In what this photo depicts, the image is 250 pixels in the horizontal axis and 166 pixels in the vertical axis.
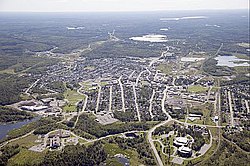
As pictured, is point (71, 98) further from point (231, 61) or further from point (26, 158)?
point (231, 61)

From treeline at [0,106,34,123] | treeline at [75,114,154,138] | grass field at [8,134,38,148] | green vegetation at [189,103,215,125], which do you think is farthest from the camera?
treeline at [0,106,34,123]

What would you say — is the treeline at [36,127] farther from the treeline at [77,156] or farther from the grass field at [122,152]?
the grass field at [122,152]

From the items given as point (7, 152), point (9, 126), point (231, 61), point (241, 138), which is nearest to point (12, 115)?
point (9, 126)

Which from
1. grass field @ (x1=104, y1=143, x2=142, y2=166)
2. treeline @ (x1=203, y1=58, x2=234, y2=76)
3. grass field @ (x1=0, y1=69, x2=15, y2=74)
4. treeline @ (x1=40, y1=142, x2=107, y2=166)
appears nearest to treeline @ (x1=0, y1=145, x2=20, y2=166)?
treeline @ (x1=40, y1=142, x2=107, y2=166)

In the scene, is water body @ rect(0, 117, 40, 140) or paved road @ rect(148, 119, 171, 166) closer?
paved road @ rect(148, 119, 171, 166)

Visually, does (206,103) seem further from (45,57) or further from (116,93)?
(45,57)

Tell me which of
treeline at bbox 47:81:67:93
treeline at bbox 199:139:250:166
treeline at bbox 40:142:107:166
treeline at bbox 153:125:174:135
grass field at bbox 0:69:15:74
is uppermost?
grass field at bbox 0:69:15:74

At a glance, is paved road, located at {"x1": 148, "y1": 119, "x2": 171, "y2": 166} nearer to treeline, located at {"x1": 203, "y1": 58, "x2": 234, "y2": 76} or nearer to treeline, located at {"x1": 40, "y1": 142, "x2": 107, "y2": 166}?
treeline, located at {"x1": 40, "y1": 142, "x2": 107, "y2": 166}

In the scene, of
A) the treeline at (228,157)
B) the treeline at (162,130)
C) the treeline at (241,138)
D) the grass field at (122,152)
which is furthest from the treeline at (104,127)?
the treeline at (228,157)

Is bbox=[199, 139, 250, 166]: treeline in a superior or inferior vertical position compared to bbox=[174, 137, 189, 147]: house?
inferior
